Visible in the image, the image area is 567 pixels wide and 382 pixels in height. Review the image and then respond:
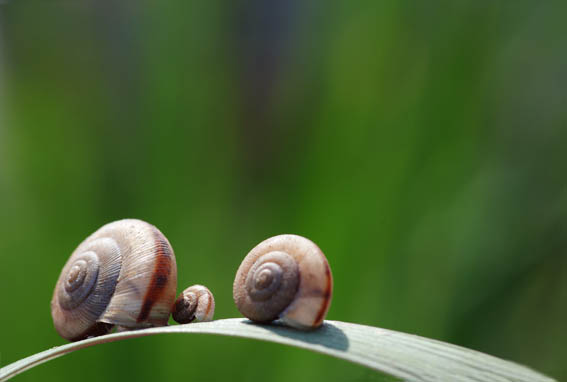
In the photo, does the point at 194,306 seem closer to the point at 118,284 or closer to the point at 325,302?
the point at 118,284

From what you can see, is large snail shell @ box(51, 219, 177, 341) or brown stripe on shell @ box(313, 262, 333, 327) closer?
brown stripe on shell @ box(313, 262, 333, 327)

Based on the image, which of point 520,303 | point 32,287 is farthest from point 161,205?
point 520,303

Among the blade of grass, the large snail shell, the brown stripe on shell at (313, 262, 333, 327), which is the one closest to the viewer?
the blade of grass

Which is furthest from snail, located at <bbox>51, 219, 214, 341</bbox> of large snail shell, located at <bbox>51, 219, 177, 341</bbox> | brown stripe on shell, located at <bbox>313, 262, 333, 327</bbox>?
brown stripe on shell, located at <bbox>313, 262, 333, 327</bbox>

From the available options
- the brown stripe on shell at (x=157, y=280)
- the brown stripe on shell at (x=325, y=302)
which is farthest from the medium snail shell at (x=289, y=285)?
the brown stripe on shell at (x=157, y=280)

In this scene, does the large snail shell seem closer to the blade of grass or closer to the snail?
the snail

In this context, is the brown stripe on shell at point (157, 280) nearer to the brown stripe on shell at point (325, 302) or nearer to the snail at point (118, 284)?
the snail at point (118, 284)
